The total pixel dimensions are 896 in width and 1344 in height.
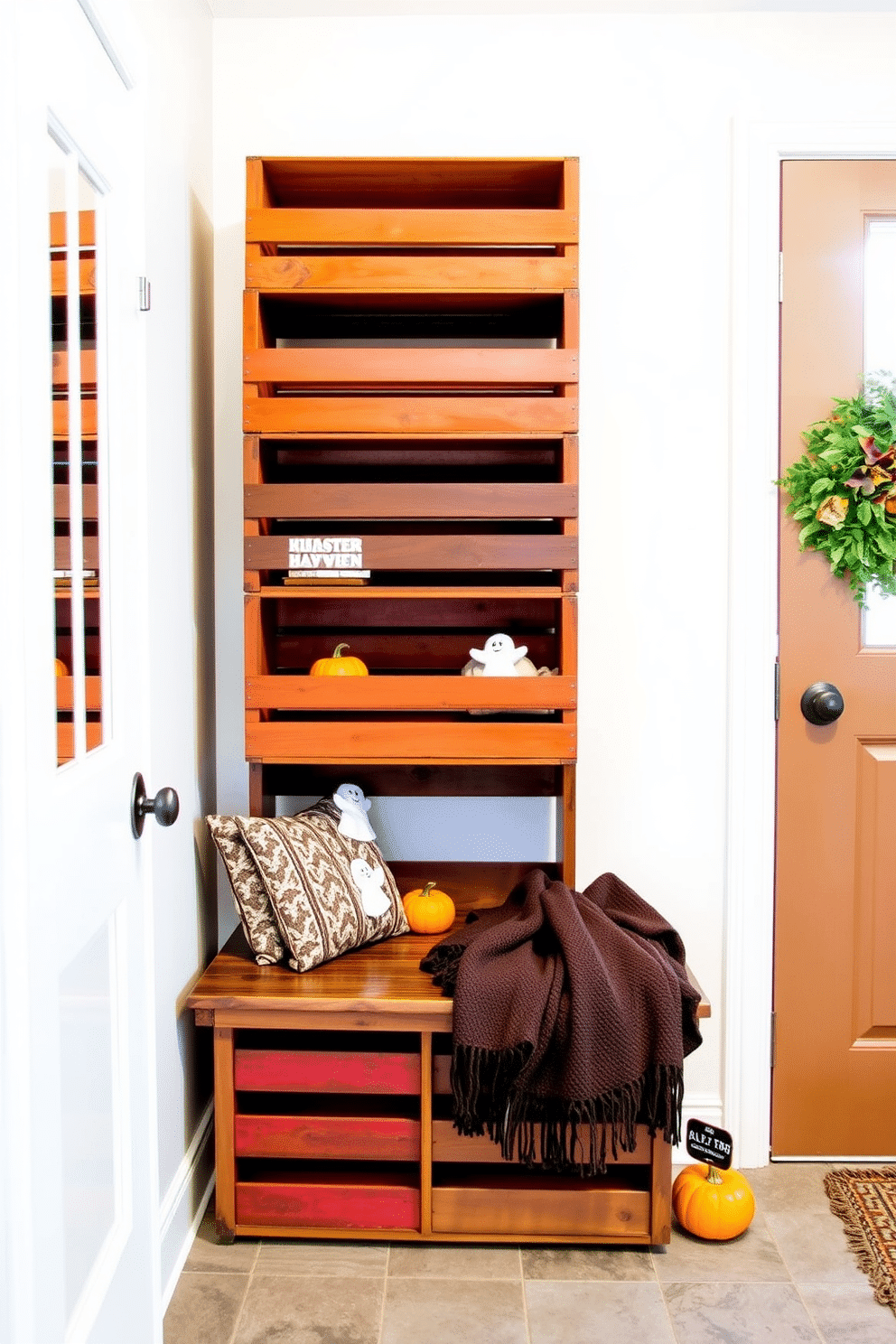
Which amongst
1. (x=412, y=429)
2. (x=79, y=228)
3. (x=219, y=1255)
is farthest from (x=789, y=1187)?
(x=79, y=228)

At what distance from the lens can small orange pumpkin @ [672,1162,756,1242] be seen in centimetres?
211

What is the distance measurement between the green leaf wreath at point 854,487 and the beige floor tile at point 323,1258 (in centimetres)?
171

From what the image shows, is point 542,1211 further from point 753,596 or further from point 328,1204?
point 753,596

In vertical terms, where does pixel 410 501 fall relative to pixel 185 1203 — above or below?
above

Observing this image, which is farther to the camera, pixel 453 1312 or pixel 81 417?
pixel 453 1312

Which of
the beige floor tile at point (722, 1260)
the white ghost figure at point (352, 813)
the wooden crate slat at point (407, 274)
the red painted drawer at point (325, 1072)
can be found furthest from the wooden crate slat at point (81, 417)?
the beige floor tile at point (722, 1260)

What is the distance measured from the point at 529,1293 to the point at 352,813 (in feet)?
3.19

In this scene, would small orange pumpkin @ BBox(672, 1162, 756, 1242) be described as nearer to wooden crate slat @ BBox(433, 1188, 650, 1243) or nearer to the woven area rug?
wooden crate slat @ BBox(433, 1188, 650, 1243)

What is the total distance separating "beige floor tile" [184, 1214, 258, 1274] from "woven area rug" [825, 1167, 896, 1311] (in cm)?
116

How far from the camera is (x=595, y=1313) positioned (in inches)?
74.9

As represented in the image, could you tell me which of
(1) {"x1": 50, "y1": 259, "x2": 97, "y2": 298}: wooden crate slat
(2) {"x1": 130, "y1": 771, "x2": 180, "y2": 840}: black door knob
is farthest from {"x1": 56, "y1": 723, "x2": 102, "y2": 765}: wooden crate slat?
(1) {"x1": 50, "y1": 259, "x2": 97, "y2": 298}: wooden crate slat

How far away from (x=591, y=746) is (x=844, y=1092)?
98 centimetres

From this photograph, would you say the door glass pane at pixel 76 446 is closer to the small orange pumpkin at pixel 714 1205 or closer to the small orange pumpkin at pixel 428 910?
the small orange pumpkin at pixel 428 910

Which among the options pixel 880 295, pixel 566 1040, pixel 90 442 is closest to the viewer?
pixel 90 442
